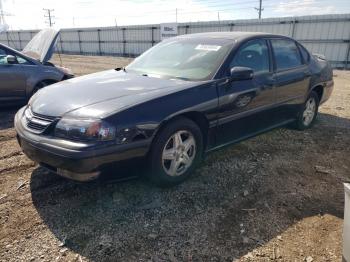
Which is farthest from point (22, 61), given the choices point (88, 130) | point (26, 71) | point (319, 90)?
point (319, 90)

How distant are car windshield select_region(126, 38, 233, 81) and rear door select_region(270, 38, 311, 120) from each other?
0.98m

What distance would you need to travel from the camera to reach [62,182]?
3.35m

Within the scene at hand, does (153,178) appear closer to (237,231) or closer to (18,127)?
(237,231)

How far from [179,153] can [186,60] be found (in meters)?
1.24

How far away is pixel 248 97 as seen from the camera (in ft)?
12.6

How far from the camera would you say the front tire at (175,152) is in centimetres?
301

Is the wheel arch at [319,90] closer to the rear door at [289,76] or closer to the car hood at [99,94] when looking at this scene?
the rear door at [289,76]

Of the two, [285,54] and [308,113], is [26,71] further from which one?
[308,113]

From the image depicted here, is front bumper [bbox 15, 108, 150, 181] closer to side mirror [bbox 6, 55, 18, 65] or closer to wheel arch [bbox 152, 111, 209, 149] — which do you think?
wheel arch [bbox 152, 111, 209, 149]

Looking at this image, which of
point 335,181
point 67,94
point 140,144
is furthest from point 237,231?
point 67,94

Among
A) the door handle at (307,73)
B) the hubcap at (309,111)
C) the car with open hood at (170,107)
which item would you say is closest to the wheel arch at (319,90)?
the hubcap at (309,111)

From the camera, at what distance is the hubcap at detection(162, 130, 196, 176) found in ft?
10.4

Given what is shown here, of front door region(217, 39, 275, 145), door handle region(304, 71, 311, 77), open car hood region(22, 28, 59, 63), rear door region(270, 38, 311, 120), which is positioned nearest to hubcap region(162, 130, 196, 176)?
front door region(217, 39, 275, 145)

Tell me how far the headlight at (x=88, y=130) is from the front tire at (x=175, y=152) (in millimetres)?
498
